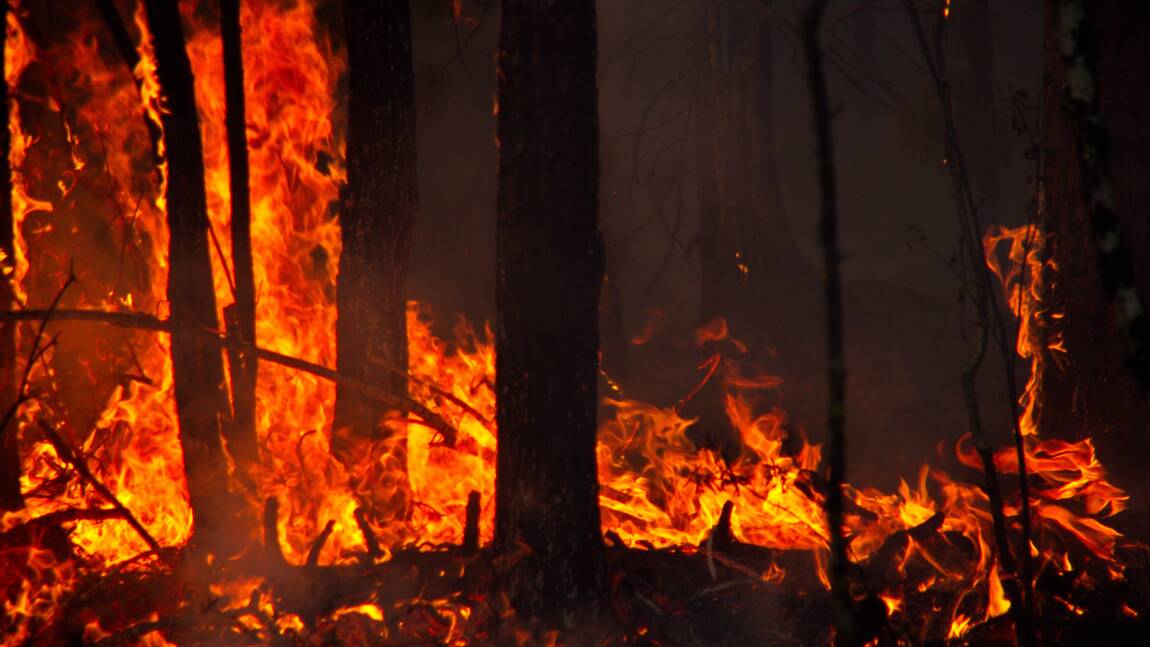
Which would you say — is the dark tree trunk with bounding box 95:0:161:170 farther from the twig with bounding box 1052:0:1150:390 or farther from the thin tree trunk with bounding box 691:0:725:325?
the thin tree trunk with bounding box 691:0:725:325

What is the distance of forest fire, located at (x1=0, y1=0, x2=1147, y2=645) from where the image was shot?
4.44m

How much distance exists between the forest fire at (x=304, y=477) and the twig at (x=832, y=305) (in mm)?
982

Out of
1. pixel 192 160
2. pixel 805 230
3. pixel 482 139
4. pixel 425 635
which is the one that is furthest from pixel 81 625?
pixel 805 230

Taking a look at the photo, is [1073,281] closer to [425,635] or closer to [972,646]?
[972,646]

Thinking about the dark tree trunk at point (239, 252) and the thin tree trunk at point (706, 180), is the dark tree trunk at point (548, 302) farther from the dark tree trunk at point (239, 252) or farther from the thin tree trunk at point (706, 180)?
the thin tree trunk at point (706, 180)

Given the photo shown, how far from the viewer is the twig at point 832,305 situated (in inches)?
93.0

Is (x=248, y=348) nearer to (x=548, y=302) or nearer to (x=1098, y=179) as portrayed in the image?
(x=548, y=302)

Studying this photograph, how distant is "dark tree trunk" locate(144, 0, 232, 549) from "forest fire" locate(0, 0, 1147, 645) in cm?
7

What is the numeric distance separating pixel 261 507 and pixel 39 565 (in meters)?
1.44

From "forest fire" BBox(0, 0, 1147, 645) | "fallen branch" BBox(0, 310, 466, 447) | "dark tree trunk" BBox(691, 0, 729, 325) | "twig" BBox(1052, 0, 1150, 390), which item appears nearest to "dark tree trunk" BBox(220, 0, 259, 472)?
"forest fire" BBox(0, 0, 1147, 645)

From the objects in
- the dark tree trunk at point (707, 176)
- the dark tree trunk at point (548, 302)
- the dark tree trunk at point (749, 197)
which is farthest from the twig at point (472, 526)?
the dark tree trunk at point (707, 176)

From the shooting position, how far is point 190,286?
4.66 metres

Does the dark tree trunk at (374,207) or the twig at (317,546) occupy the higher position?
the dark tree trunk at (374,207)

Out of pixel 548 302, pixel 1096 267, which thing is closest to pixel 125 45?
pixel 548 302
